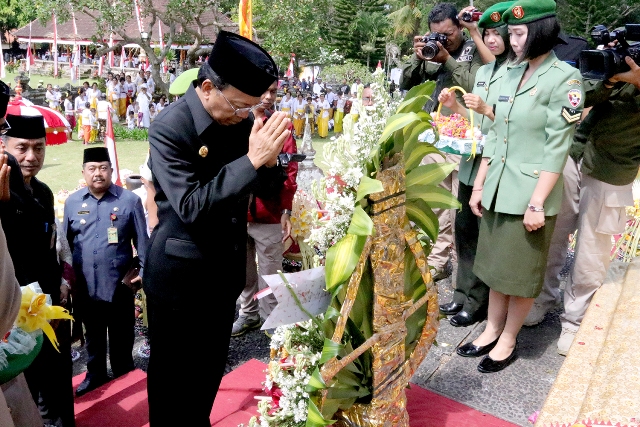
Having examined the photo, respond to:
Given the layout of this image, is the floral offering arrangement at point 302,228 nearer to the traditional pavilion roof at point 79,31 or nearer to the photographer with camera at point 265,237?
the photographer with camera at point 265,237

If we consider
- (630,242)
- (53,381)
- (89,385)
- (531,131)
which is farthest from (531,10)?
(89,385)

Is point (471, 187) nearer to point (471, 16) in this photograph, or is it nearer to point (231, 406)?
point (471, 16)

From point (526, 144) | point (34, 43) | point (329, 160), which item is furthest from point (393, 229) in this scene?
point (34, 43)

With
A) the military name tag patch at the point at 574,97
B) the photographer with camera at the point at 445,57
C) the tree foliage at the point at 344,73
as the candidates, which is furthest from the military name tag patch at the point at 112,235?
the tree foliage at the point at 344,73

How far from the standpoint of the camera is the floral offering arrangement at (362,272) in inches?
72.4

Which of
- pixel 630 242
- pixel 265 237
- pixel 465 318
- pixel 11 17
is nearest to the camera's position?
pixel 465 318

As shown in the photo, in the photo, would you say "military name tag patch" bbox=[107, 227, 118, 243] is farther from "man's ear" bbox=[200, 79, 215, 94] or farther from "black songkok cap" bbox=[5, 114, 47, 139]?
"man's ear" bbox=[200, 79, 215, 94]

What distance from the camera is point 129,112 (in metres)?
18.2

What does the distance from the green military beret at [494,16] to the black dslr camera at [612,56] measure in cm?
62

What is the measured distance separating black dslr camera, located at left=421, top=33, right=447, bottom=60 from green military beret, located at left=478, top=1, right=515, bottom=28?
40cm

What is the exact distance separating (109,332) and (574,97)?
2.97m

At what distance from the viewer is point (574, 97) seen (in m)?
2.66

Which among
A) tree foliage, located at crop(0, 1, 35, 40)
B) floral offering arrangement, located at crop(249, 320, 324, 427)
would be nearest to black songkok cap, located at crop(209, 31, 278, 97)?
floral offering arrangement, located at crop(249, 320, 324, 427)

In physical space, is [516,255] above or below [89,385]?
above
